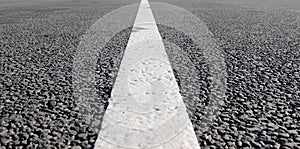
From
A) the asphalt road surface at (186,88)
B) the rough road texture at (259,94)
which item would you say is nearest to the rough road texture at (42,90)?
the asphalt road surface at (186,88)

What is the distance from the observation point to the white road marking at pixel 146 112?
136 centimetres

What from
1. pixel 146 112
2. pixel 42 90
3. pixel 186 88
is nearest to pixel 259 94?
pixel 186 88

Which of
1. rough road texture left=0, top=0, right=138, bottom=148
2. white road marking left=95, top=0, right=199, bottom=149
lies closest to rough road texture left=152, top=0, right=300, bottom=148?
white road marking left=95, top=0, right=199, bottom=149

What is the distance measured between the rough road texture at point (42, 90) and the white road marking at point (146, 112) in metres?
0.09

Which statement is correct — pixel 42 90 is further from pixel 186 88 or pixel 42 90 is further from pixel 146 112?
pixel 186 88

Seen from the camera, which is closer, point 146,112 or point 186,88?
point 146,112

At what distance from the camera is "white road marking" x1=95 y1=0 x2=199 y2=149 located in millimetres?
1357

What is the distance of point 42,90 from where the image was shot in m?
2.02

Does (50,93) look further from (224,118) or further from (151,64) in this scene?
(224,118)

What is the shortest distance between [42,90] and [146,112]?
73 cm

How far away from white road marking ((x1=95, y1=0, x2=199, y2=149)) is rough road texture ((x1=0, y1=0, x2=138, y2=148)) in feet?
0.30

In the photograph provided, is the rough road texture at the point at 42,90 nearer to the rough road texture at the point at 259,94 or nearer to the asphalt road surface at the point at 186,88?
the asphalt road surface at the point at 186,88

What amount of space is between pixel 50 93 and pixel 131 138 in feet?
2.57

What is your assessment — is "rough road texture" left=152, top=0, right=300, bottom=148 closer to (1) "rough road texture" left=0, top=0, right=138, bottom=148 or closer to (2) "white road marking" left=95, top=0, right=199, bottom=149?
(2) "white road marking" left=95, top=0, right=199, bottom=149
